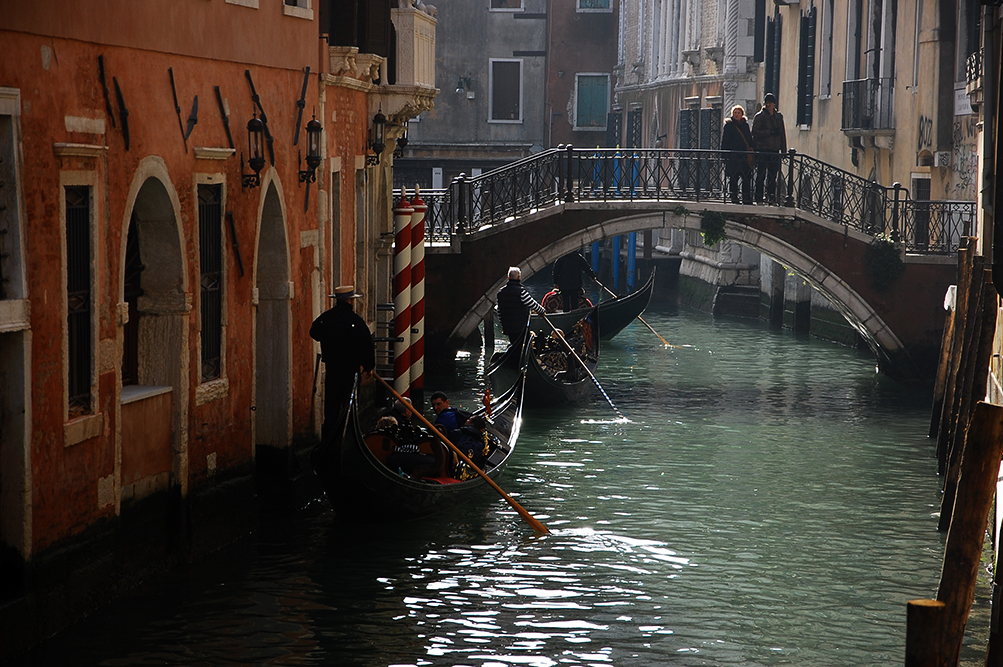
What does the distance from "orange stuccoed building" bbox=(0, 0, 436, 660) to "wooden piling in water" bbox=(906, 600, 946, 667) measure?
323 cm

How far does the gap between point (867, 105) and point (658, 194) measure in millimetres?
2757

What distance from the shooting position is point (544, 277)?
91.1 ft

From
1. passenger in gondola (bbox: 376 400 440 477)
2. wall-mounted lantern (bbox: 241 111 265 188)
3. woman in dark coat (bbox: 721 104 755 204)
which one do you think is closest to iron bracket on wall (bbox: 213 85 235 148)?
wall-mounted lantern (bbox: 241 111 265 188)

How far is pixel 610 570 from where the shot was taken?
769cm

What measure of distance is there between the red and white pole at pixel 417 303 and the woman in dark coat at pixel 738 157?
4.42 meters

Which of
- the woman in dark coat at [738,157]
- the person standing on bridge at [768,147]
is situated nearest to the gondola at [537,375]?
the woman in dark coat at [738,157]

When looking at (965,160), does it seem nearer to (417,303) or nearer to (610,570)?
(417,303)

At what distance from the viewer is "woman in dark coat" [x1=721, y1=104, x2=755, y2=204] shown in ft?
49.5

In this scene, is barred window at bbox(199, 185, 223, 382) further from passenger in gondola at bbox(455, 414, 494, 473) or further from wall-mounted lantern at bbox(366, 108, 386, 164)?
wall-mounted lantern at bbox(366, 108, 386, 164)

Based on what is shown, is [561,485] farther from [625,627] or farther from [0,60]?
[0,60]

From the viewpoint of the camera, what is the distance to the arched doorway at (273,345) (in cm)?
898

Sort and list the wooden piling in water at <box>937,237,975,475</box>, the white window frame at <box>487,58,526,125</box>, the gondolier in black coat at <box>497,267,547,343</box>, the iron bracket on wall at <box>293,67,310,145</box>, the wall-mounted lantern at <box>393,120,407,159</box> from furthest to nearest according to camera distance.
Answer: the white window frame at <box>487,58,526,125</box>, the gondolier in black coat at <box>497,267,547,343</box>, the wall-mounted lantern at <box>393,120,407,159</box>, the wooden piling in water at <box>937,237,975,475</box>, the iron bracket on wall at <box>293,67,310,145</box>

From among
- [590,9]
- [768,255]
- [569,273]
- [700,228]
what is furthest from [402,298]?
[590,9]

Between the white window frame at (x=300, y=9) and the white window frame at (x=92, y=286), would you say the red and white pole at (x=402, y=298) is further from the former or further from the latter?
the white window frame at (x=92, y=286)
